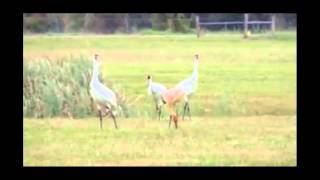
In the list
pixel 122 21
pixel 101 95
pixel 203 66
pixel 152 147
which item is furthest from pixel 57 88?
pixel 203 66

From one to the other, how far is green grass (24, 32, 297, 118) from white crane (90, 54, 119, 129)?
50 mm

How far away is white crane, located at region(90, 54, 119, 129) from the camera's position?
1056 centimetres

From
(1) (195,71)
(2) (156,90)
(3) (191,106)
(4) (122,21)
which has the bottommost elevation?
(3) (191,106)

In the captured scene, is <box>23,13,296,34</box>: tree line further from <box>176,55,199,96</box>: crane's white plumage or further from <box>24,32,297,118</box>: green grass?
<box>176,55,199,96</box>: crane's white plumage

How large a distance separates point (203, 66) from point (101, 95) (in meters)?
0.82

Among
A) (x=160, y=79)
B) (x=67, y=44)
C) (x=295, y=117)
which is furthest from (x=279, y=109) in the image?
(x=67, y=44)

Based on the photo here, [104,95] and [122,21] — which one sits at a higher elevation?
[122,21]

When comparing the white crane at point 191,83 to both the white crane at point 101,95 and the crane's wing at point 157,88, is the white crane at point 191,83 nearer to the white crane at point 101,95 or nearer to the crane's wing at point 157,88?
the crane's wing at point 157,88

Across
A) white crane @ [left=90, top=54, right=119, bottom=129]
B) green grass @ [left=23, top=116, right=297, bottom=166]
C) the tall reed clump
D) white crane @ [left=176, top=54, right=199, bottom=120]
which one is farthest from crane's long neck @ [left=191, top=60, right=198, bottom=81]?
the tall reed clump

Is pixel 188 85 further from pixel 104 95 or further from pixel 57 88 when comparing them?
pixel 57 88

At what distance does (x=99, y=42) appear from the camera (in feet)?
34.7

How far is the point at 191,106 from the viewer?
34.9ft

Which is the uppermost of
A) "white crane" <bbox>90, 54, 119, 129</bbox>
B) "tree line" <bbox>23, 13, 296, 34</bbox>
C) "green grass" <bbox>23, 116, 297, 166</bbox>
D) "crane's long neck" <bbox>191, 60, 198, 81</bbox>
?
"tree line" <bbox>23, 13, 296, 34</bbox>
